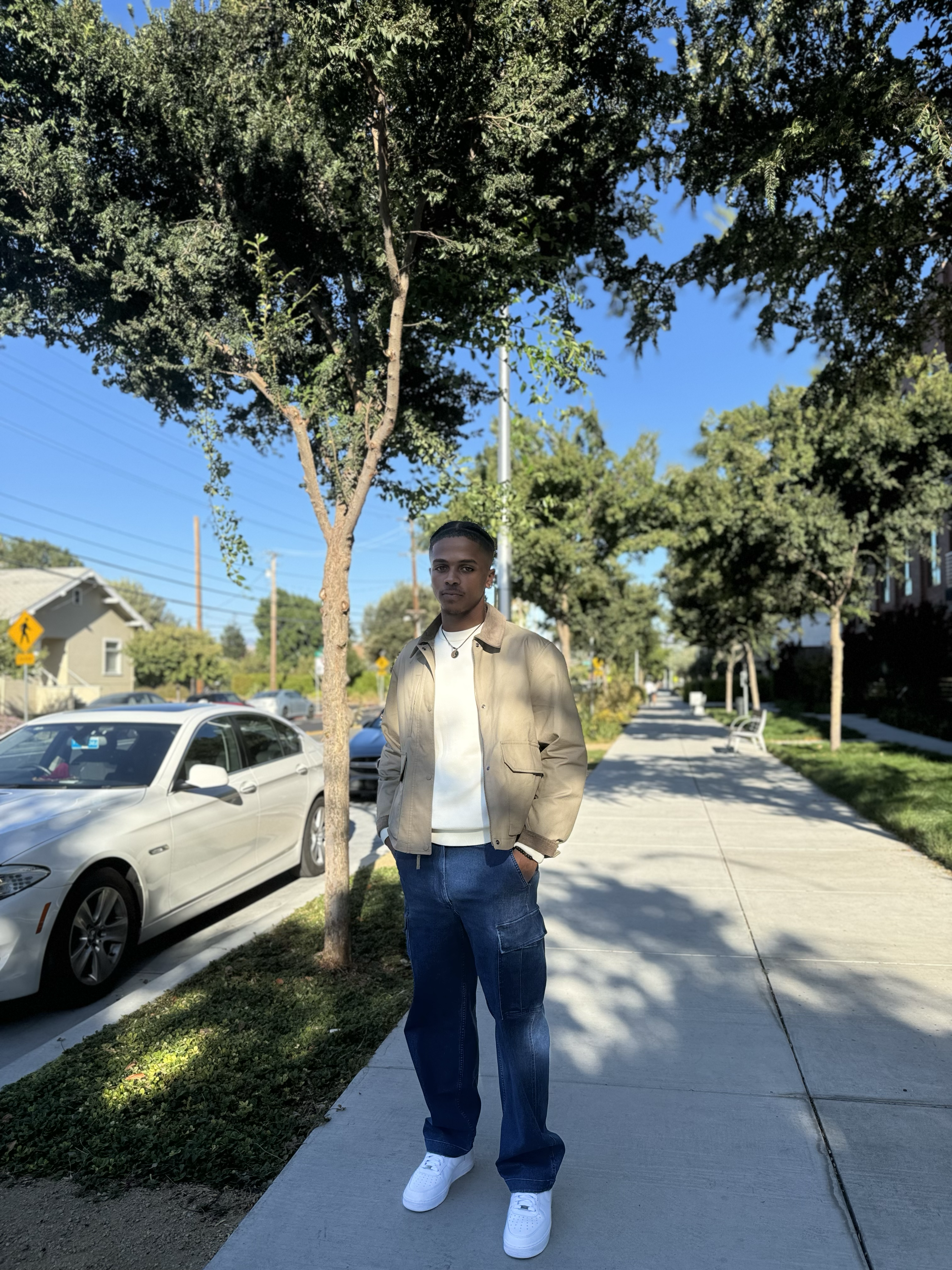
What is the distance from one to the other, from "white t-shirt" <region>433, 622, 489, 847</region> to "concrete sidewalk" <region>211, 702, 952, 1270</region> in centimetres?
111

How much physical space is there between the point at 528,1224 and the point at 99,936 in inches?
123

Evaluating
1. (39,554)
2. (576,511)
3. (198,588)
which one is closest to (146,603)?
(39,554)

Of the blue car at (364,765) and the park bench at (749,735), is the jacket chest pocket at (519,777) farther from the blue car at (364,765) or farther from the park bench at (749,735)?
the park bench at (749,735)

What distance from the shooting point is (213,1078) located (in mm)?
3619

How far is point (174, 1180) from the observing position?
9.70ft

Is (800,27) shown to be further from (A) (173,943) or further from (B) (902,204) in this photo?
(A) (173,943)

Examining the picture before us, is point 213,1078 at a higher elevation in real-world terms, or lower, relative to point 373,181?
lower

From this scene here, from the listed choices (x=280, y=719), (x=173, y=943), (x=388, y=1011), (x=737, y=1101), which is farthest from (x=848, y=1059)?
(x=280, y=719)

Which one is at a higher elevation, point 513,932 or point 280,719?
point 280,719

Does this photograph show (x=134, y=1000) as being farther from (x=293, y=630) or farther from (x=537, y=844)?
(x=293, y=630)

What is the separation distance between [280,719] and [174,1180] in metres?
5.04

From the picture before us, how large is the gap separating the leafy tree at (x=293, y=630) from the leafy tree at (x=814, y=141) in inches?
3996

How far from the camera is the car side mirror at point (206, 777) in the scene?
18.8 ft

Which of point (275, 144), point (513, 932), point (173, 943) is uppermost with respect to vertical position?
point (275, 144)
